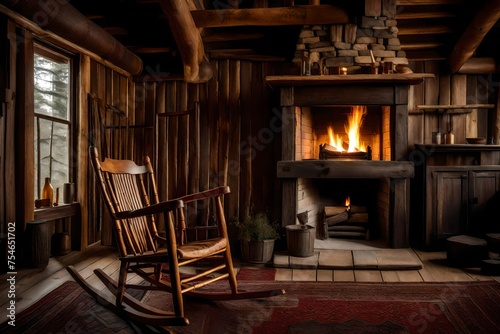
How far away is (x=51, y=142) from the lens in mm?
4129

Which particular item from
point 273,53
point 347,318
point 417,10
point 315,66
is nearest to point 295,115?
point 315,66

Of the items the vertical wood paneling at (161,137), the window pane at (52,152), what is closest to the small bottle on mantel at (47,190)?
the window pane at (52,152)

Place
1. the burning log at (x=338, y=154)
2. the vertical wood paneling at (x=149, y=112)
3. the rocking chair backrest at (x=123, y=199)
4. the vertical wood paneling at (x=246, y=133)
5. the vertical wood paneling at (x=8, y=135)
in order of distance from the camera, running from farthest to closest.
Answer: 1. the vertical wood paneling at (x=149, y=112)
2. the vertical wood paneling at (x=246, y=133)
3. the burning log at (x=338, y=154)
4. the vertical wood paneling at (x=8, y=135)
5. the rocking chair backrest at (x=123, y=199)

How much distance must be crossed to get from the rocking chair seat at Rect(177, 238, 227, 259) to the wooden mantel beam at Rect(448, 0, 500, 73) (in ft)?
11.1

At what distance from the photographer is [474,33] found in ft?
13.9

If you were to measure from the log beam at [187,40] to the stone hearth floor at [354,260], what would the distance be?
2154mm

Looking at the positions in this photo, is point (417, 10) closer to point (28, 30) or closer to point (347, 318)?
point (347, 318)

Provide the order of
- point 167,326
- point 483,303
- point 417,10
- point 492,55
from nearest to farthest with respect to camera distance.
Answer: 1. point 167,326
2. point 483,303
3. point 417,10
4. point 492,55

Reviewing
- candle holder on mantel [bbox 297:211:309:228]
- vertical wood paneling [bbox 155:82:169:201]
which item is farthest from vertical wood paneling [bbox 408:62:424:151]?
vertical wood paneling [bbox 155:82:169:201]

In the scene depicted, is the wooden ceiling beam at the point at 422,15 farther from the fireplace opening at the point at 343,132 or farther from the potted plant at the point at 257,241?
the potted plant at the point at 257,241

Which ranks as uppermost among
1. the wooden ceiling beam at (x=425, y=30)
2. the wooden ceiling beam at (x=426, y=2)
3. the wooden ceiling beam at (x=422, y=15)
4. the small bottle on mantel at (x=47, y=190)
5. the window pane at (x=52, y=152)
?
the wooden ceiling beam at (x=426, y=2)

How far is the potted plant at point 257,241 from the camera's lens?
405cm

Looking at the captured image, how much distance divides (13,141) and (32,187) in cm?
43

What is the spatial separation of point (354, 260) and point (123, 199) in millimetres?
2257
